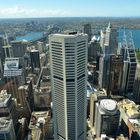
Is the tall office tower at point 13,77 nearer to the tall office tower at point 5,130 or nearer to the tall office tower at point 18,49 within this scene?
the tall office tower at point 5,130

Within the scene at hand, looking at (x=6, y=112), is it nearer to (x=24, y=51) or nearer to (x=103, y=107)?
(x=103, y=107)

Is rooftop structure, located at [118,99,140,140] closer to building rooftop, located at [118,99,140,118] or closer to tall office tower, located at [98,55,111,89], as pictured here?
building rooftop, located at [118,99,140,118]

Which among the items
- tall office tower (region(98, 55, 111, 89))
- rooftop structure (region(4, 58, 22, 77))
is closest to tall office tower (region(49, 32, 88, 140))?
rooftop structure (region(4, 58, 22, 77))

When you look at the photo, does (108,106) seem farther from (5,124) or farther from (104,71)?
(104,71)

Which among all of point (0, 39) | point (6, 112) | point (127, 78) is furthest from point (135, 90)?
point (0, 39)

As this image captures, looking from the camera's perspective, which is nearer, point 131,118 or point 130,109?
point 131,118

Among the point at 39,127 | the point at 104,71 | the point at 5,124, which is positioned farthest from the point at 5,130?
the point at 104,71
